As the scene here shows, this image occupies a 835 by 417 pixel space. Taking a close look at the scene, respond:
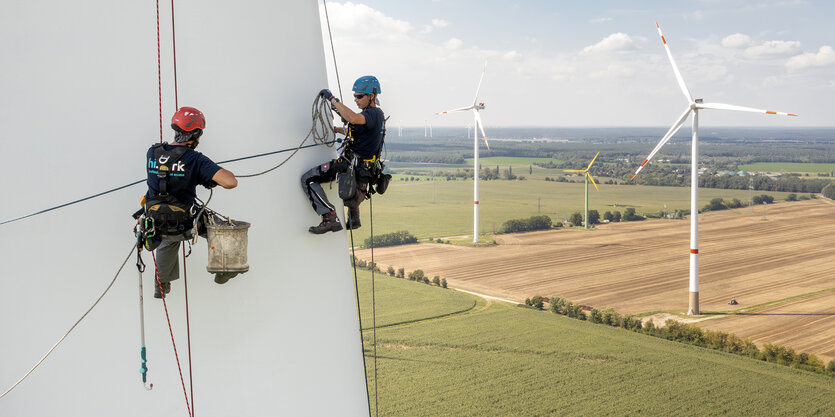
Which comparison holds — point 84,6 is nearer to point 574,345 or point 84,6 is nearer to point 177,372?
point 177,372

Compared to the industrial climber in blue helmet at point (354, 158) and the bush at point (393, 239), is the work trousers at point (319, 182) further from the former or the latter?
the bush at point (393, 239)

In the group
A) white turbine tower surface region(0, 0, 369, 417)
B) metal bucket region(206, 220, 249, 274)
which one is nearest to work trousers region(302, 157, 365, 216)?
white turbine tower surface region(0, 0, 369, 417)

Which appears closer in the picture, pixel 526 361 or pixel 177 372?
pixel 177 372

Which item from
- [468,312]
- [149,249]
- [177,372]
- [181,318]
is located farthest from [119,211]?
[468,312]

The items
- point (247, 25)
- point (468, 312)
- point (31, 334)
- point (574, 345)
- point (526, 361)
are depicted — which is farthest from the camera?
point (468, 312)

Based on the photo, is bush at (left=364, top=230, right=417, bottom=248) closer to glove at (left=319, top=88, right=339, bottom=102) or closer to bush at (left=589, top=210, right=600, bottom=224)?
bush at (left=589, top=210, right=600, bottom=224)

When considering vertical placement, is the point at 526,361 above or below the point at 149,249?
below

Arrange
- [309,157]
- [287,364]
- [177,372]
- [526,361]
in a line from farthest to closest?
[526,361], [309,157], [287,364], [177,372]
